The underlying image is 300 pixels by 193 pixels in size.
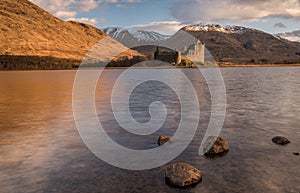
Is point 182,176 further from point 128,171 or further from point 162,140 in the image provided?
point 162,140

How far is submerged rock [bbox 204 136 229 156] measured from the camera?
16.7 m

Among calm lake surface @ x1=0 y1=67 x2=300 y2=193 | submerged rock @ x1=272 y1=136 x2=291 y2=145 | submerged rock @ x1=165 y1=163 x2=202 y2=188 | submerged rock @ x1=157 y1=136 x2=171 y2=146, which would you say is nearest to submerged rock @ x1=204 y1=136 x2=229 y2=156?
calm lake surface @ x1=0 y1=67 x2=300 y2=193

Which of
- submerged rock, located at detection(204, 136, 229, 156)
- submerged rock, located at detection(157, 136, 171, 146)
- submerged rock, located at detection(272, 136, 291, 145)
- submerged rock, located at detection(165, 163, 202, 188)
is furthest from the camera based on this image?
submerged rock, located at detection(157, 136, 171, 146)

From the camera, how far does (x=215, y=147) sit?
1683 centimetres

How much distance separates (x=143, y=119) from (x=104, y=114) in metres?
4.90

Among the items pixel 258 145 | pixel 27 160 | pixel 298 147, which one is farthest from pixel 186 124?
pixel 27 160

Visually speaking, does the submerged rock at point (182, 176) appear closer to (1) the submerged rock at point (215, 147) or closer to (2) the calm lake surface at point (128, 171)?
(2) the calm lake surface at point (128, 171)

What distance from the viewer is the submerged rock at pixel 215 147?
1667 cm

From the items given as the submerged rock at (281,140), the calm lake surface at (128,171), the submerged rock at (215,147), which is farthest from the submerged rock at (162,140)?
the submerged rock at (281,140)

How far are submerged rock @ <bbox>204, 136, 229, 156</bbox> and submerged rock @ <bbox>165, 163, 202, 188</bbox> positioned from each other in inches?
149

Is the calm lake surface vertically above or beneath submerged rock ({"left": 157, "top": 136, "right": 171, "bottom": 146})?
beneath

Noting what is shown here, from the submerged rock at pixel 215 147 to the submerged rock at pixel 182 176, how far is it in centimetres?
379

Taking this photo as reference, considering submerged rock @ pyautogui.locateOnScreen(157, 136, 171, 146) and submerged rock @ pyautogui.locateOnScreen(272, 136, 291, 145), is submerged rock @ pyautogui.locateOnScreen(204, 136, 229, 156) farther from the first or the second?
submerged rock @ pyautogui.locateOnScreen(272, 136, 291, 145)

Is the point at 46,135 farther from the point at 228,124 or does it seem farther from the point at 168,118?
the point at 228,124
